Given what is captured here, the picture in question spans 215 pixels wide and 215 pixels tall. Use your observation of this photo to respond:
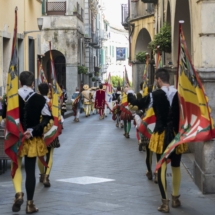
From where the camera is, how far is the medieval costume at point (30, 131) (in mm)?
8711

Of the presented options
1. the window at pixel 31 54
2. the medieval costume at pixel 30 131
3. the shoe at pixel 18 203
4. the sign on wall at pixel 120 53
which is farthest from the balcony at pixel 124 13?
the sign on wall at pixel 120 53

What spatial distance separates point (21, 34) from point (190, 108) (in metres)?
18.3

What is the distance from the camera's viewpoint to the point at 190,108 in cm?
858

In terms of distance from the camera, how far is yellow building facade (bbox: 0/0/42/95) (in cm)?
2319

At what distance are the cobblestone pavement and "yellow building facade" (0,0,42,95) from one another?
8034 millimetres

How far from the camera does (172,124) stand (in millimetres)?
9039

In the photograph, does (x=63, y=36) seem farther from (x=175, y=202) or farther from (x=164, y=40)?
(x=175, y=202)

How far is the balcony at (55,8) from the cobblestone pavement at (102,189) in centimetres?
2833

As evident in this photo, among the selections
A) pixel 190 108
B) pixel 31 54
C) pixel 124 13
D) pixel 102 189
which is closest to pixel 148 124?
pixel 102 189

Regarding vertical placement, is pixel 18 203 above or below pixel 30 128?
below

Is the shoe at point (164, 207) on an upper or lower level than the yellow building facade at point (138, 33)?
lower

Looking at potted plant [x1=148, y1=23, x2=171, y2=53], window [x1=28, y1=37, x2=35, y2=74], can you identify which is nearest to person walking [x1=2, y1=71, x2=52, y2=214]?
potted plant [x1=148, y1=23, x2=171, y2=53]

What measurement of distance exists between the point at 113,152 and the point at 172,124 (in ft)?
24.4

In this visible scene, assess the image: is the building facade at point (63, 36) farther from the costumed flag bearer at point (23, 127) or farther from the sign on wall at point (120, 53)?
the sign on wall at point (120, 53)
